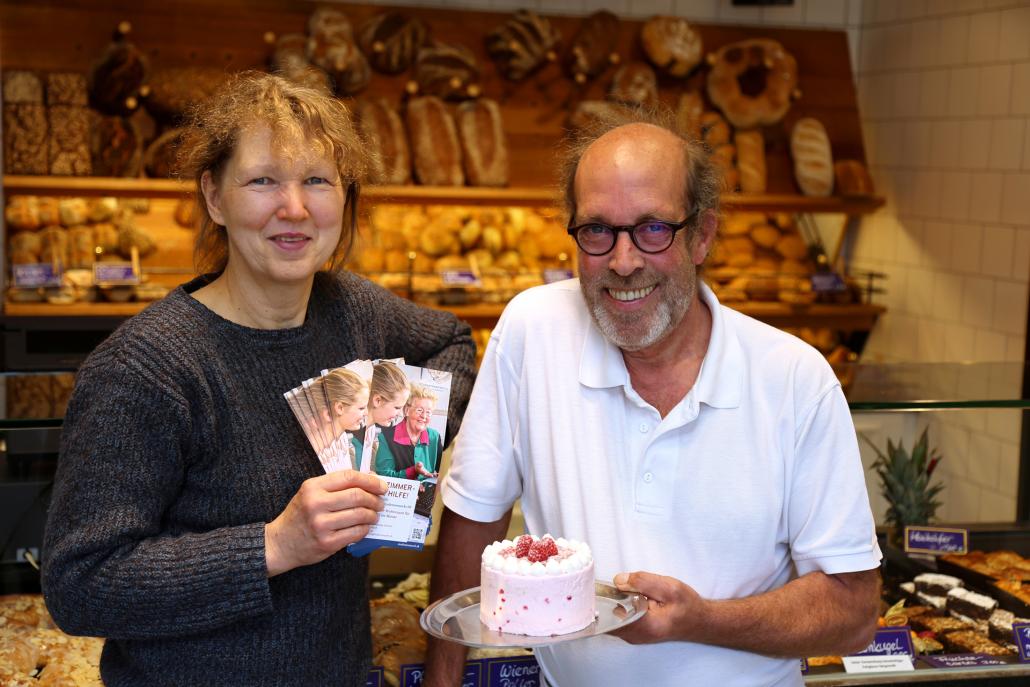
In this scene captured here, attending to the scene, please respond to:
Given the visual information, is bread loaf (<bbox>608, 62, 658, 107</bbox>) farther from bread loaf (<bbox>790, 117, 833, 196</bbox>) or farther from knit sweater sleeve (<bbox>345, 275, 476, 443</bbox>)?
knit sweater sleeve (<bbox>345, 275, 476, 443</bbox>)

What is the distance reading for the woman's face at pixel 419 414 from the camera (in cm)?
171

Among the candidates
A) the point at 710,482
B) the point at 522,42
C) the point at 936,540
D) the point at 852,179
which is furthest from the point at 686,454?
the point at 852,179

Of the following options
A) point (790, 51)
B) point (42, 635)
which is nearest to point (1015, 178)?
point (790, 51)

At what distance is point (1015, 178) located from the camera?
14.3 ft

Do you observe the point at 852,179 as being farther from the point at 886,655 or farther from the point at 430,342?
the point at 430,342

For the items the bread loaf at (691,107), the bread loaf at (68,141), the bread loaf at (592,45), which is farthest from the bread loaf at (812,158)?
the bread loaf at (68,141)

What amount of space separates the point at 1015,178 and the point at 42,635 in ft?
12.7

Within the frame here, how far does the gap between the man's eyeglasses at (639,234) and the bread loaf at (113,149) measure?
10.4 ft

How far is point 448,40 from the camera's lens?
4.93 m

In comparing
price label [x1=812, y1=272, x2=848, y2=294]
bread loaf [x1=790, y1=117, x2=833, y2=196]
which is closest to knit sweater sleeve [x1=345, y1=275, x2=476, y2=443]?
price label [x1=812, y1=272, x2=848, y2=294]

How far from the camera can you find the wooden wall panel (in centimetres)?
451

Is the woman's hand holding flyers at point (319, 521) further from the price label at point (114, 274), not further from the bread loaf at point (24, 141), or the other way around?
the bread loaf at point (24, 141)

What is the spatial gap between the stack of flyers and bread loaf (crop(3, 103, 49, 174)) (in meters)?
3.15

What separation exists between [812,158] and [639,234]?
364 centimetres
